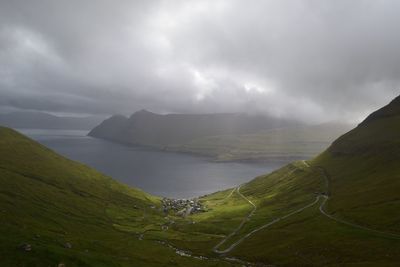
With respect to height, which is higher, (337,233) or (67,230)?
(337,233)

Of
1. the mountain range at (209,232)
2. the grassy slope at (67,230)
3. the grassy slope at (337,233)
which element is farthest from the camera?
the grassy slope at (337,233)

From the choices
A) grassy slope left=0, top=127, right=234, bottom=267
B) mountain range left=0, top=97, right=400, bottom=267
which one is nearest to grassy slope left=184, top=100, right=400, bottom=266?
mountain range left=0, top=97, right=400, bottom=267

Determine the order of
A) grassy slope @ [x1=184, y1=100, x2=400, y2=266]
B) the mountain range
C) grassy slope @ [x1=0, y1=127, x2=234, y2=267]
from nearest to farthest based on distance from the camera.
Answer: grassy slope @ [x1=0, y1=127, x2=234, y2=267] → the mountain range → grassy slope @ [x1=184, y1=100, x2=400, y2=266]

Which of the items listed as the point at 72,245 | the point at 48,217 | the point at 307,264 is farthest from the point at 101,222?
the point at 307,264

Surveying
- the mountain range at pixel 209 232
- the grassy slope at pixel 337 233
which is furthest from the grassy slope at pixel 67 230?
the grassy slope at pixel 337 233

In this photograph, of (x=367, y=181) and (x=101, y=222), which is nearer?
(x=101, y=222)

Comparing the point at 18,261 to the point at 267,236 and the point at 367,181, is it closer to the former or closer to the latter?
the point at 267,236

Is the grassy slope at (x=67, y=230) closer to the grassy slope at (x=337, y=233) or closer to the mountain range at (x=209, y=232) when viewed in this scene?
the mountain range at (x=209, y=232)

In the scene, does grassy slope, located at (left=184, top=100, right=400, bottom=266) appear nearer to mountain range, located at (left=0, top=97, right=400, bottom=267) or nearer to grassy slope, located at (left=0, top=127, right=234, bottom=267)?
mountain range, located at (left=0, top=97, right=400, bottom=267)

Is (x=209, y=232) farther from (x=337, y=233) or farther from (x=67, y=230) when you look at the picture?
(x=67, y=230)

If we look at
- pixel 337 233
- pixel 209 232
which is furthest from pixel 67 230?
pixel 337 233

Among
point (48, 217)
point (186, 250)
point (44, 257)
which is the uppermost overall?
point (44, 257)
